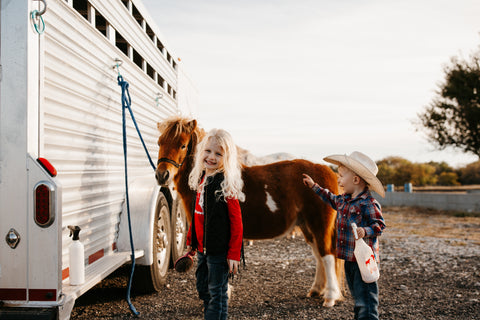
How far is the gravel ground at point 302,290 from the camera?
401 centimetres

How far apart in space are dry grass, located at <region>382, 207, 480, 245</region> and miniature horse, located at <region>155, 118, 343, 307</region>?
201 inches

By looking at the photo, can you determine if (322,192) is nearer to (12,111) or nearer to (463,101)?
(12,111)

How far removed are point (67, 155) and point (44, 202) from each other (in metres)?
0.67

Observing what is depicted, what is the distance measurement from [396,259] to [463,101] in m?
14.3

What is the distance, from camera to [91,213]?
3.22 meters

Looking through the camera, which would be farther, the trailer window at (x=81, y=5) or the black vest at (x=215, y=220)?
the trailer window at (x=81, y=5)

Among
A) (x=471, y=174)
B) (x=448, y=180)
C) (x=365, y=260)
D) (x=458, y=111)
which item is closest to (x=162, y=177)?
(x=365, y=260)

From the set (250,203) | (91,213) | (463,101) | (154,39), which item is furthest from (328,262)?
(463,101)

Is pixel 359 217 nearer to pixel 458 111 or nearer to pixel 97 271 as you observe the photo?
pixel 97 271

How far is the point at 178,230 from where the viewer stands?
5.98m

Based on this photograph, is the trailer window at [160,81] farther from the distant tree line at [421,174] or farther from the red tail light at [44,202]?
the distant tree line at [421,174]

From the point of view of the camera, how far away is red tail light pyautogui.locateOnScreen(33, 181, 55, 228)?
7.27 ft

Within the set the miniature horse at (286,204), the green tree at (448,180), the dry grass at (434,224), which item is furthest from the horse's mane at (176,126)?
the green tree at (448,180)

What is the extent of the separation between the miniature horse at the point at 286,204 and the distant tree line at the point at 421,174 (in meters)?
20.3
